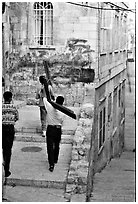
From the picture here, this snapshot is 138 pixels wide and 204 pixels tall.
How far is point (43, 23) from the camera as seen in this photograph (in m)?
14.6

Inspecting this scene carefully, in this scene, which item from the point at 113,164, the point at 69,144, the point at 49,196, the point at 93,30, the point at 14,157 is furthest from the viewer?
the point at 113,164

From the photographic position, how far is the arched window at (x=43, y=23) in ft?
47.4

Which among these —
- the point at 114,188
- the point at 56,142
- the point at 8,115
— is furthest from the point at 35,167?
the point at 114,188

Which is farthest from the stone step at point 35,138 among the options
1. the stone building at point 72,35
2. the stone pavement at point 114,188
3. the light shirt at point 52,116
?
the light shirt at point 52,116

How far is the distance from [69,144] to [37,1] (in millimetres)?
5773

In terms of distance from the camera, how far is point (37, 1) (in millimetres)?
14258

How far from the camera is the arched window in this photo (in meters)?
14.5

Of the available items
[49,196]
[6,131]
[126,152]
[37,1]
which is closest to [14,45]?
[37,1]

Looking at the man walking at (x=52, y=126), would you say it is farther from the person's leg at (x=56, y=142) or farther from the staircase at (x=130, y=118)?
the staircase at (x=130, y=118)

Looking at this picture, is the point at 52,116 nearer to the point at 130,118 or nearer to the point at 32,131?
the point at 32,131

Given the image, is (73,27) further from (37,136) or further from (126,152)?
(126,152)

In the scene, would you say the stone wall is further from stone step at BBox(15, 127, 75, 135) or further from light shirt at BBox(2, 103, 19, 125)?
light shirt at BBox(2, 103, 19, 125)

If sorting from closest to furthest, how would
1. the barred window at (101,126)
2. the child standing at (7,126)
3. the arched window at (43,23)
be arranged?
the child standing at (7,126) → the arched window at (43,23) → the barred window at (101,126)

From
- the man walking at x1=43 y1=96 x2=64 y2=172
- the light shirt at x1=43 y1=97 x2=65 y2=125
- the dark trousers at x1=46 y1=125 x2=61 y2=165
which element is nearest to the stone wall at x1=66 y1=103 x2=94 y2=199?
the dark trousers at x1=46 y1=125 x2=61 y2=165
